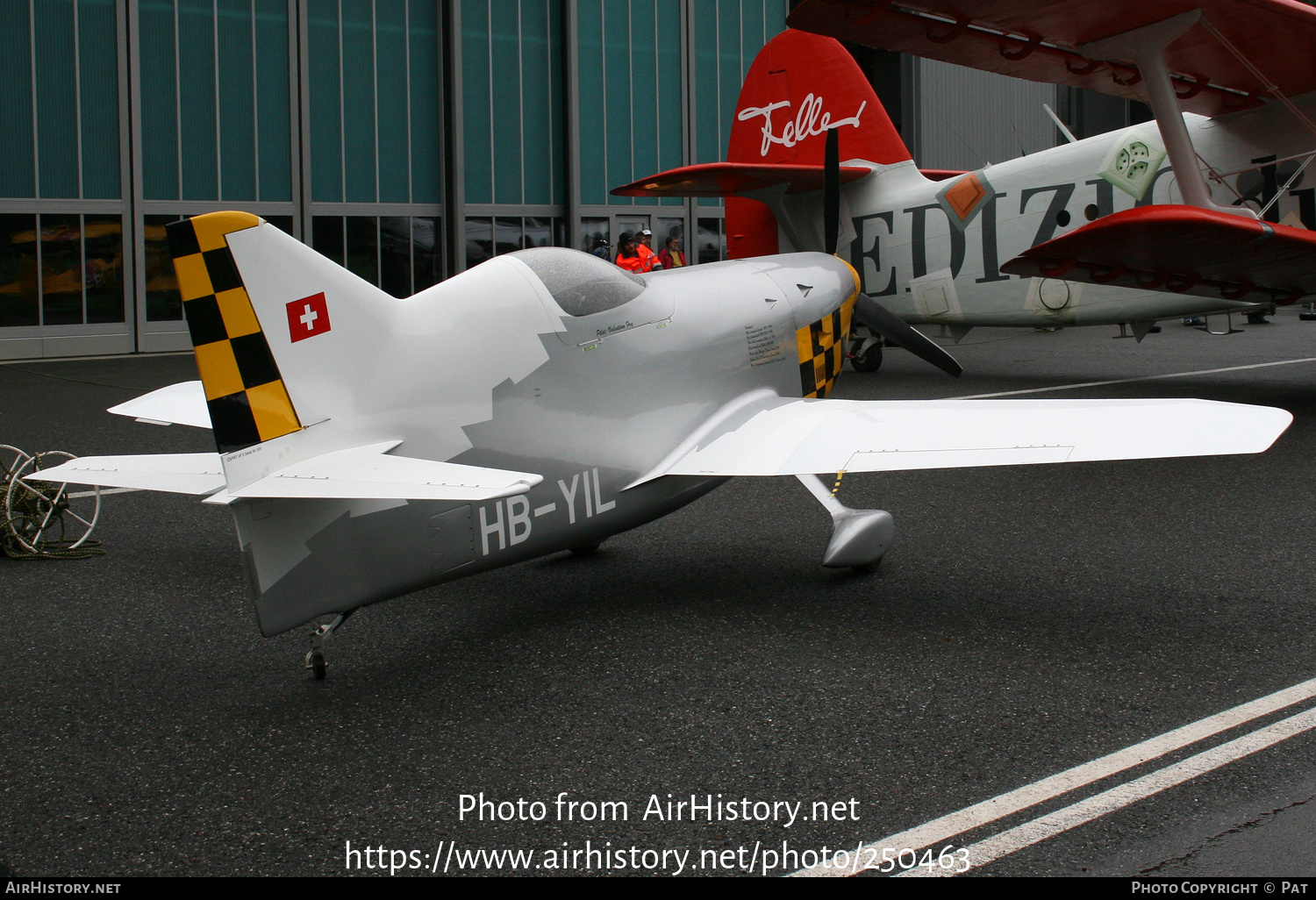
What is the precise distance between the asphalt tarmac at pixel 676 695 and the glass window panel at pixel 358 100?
14450mm

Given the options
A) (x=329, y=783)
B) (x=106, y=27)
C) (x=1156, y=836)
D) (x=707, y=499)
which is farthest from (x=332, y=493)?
(x=106, y=27)

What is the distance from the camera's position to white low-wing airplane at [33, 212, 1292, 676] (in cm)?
364

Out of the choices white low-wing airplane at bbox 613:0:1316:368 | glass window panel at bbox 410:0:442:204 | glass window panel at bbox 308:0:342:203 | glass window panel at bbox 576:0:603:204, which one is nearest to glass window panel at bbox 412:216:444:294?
glass window panel at bbox 410:0:442:204

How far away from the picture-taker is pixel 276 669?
4164mm

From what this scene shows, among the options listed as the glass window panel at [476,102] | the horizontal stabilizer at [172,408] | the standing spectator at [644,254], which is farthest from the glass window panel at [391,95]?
the horizontal stabilizer at [172,408]

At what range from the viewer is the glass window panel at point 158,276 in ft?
59.8

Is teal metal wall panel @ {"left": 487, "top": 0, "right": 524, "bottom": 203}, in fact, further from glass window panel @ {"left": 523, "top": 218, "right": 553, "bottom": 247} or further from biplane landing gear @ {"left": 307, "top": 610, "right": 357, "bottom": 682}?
biplane landing gear @ {"left": 307, "top": 610, "right": 357, "bottom": 682}

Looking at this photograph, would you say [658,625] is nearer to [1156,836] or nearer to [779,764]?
[779,764]

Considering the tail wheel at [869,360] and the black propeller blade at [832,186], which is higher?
the black propeller blade at [832,186]

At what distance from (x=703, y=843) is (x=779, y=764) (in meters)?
0.51

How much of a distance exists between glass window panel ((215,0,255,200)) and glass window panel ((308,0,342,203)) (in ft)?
3.54

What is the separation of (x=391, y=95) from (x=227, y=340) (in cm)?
1817

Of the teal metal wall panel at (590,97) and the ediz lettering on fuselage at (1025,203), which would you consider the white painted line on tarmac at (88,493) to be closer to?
the ediz lettering on fuselage at (1025,203)

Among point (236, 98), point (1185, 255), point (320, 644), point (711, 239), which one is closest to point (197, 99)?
point (236, 98)
